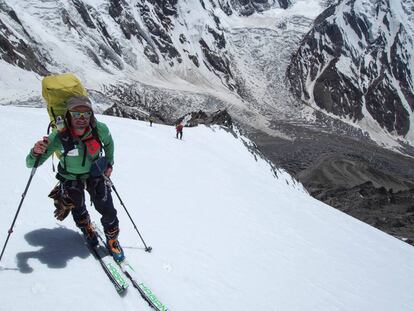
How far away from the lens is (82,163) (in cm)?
559

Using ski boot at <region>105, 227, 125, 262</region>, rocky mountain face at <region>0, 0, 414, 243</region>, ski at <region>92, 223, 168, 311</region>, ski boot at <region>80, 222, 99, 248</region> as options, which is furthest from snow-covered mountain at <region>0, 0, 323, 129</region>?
ski at <region>92, 223, 168, 311</region>

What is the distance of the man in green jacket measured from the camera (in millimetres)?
5359

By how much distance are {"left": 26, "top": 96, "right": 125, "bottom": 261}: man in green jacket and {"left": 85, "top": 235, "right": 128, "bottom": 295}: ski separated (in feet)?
0.34

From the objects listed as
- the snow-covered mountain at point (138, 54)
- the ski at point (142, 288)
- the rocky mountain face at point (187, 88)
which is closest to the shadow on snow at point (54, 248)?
the ski at point (142, 288)

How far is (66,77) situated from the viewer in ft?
18.0

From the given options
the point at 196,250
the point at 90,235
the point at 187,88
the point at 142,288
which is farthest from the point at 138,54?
the point at 142,288

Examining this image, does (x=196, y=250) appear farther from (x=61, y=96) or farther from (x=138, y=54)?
(x=138, y=54)

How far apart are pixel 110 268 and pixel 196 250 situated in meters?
2.14

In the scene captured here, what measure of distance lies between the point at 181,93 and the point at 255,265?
139 m

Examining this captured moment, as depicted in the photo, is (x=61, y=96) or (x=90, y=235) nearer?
(x=61, y=96)

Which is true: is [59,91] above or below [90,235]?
above

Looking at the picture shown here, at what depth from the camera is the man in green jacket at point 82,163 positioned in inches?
211

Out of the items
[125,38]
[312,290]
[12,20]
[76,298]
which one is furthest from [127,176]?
[125,38]

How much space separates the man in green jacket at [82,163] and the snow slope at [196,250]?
473mm
